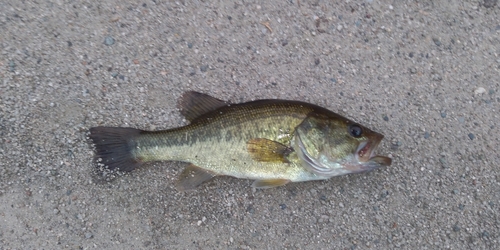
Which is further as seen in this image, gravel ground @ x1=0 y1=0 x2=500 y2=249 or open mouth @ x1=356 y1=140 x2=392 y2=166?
gravel ground @ x1=0 y1=0 x2=500 y2=249

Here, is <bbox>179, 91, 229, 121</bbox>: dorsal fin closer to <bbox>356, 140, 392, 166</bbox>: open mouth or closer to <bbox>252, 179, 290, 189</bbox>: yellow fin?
<bbox>252, 179, 290, 189</bbox>: yellow fin

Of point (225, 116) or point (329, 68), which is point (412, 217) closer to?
point (329, 68)

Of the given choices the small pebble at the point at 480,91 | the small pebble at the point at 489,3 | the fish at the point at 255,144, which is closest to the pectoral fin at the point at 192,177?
the fish at the point at 255,144

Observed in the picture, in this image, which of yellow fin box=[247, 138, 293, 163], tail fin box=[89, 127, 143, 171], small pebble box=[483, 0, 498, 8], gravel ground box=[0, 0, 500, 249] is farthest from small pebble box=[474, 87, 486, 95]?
tail fin box=[89, 127, 143, 171]

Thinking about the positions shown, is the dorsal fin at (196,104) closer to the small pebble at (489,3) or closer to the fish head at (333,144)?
the fish head at (333,144)

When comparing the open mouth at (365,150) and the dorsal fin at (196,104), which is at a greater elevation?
the open mouth at (365,150)

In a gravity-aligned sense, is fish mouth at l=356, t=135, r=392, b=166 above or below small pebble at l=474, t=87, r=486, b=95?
below

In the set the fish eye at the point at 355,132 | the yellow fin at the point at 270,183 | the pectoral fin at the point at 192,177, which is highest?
the fish eye at the point at 355,132

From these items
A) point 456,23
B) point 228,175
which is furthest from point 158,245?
point 456,23

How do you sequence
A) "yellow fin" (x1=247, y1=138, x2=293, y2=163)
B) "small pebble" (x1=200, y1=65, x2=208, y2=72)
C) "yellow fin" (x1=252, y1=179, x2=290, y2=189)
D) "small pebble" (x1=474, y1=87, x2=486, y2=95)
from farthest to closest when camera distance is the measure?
"small pebble" (x1=474, y1=87, x2=486, y2=95) < "small pebble" (x1=200, y1=65, x2=208, y2=72) < "yellow fin" (x1=252, y1=179, x2=290, y2=189) < "yellow fin" (x1=247, y1=138, x2=293, y2=163)
